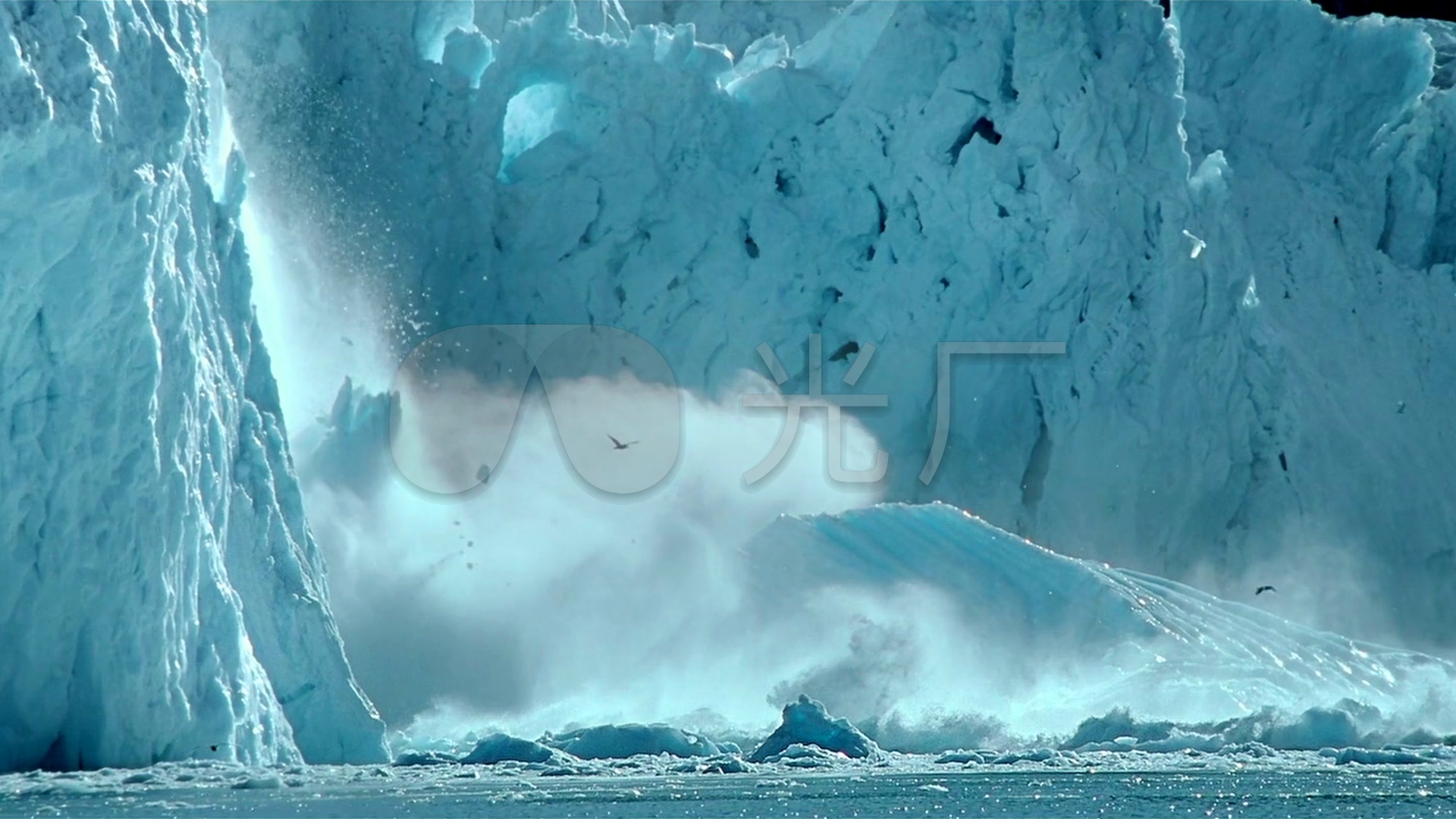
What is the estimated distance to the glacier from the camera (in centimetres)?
1688

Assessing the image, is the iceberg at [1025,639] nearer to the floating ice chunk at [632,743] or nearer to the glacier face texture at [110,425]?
the floating ice chunk at [632,743]

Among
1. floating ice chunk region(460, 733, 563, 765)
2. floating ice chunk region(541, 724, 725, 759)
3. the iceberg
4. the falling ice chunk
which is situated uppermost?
the falling ice chunk

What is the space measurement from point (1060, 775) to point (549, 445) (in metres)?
6.92

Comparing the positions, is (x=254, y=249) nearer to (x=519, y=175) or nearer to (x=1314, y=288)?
(x=519, y=175)

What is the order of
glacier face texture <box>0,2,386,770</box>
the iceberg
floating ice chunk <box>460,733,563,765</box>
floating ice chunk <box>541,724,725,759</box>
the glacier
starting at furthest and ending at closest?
1. the glacier
2. the iceberg
3. floating ice chunk <box>541,724,725,759</box>
4. floating ice chunk <box>460,733,563,765</box>
5. glacier face texture <box>0,2,386,770</box>

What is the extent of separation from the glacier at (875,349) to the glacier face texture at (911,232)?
0.12 ft

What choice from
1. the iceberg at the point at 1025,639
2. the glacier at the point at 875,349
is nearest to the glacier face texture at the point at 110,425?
the glacier at the point at 875,349

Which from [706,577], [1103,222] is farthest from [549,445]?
[1103,222]

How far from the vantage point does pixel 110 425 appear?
42.8ft

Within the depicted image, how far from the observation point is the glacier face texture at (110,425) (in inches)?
496

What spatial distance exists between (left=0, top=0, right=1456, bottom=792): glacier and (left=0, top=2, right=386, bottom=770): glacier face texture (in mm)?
911

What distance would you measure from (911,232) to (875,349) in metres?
1.09

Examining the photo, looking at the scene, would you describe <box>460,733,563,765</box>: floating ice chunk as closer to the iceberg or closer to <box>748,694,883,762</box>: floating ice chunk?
<box>748,694,883,762</box>: floating ice chunk

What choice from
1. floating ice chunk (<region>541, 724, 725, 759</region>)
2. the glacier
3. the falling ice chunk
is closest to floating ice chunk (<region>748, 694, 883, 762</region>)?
the glacier
